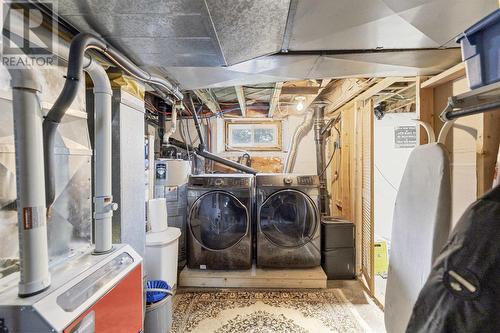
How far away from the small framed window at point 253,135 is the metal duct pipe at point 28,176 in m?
3.48

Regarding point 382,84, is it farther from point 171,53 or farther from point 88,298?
point 88,298

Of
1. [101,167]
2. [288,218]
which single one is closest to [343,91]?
[288,218]

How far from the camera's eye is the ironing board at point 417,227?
1094mm

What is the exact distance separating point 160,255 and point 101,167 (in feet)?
4.07

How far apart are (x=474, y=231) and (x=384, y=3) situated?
0.91 meters

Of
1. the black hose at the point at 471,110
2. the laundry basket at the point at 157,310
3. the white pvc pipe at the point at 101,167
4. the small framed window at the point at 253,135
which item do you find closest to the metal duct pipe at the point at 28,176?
the white pvc pipe at the point at 101,167

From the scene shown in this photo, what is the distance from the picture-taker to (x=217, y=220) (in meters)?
2.82

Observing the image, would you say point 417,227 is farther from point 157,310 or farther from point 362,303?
point 157,310

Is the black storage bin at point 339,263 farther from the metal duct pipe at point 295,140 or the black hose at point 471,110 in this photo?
the black hose at point 471,110

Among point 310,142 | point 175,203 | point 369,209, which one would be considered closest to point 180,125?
point 175,203

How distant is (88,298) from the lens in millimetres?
855

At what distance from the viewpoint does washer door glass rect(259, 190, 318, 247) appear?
9.18 ft

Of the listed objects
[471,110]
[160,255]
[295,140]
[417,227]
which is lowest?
[160,255]

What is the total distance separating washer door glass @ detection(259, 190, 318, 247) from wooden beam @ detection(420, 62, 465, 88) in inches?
62.3
